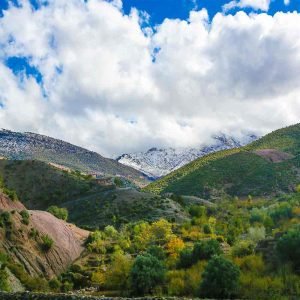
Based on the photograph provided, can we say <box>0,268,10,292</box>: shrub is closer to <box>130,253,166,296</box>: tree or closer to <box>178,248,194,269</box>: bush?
<box>130,253,166,296</box>: tree

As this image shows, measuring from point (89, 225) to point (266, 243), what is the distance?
55764mm

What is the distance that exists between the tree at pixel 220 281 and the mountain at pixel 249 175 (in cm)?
9623

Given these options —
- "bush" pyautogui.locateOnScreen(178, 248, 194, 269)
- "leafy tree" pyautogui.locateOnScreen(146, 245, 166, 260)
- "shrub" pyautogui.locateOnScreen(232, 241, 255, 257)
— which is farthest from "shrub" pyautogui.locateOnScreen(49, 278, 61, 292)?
"shrub" pyautogui.locateOnScreen(232, 241, 255, 257)

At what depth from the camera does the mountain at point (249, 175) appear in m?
141

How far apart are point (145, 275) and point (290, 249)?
46.1 ft

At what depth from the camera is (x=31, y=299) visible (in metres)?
28.9

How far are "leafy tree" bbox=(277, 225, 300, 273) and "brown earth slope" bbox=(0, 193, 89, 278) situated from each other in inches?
1180

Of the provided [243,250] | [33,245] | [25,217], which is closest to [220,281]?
[243,250]

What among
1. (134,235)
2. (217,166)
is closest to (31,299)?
(134,235)

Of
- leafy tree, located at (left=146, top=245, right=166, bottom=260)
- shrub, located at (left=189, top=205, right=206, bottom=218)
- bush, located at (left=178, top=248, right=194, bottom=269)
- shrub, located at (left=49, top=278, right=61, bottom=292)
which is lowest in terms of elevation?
shrub, located at (left=49, top=278, right=61, bottom=292)

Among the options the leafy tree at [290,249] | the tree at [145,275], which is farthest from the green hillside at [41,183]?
the leafy tree at [290,249]

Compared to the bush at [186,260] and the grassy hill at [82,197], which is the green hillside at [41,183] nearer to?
the grassy hill at [82,197]

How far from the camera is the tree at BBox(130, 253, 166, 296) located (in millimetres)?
46969

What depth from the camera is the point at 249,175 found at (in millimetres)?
150625
